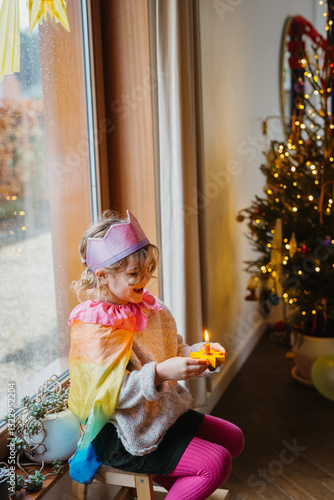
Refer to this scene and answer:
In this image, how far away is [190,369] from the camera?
4.56ft

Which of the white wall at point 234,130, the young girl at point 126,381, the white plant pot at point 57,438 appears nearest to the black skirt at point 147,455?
the young girl at point 126,381

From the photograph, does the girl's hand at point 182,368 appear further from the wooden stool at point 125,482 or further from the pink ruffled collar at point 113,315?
the wooden stool at point 125,482

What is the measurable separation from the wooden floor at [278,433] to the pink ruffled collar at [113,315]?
0.99 m

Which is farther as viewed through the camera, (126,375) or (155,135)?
(155,135)

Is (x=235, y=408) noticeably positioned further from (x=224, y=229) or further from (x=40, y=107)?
(x=40, y=107)

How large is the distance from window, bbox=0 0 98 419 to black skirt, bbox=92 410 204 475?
408 millimetres

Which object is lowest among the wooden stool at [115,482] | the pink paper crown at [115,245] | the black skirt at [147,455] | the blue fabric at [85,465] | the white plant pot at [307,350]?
the white plant pot at [307,350]

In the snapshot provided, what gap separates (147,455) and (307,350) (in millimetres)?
1709

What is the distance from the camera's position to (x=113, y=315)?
151 cm

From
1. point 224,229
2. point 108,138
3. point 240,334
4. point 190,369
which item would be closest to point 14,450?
point 190,369

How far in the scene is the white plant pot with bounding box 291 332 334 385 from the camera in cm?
300

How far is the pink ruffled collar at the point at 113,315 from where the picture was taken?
150 cm

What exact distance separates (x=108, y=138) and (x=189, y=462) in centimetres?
127

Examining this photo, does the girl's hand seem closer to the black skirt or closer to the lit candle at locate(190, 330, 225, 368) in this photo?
the lit candle at locate(190, 330, 225, 368)
